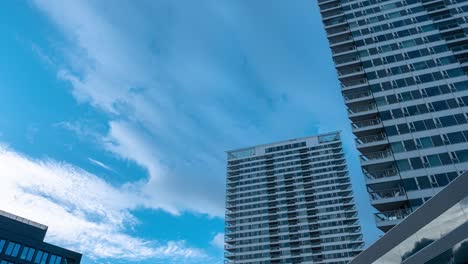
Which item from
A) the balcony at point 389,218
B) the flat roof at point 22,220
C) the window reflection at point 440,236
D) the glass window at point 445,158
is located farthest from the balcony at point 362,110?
the flat roof at point 22,220

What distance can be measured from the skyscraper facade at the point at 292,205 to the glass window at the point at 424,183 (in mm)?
51506

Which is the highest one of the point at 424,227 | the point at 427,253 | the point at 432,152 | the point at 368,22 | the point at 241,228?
the point at 368,22

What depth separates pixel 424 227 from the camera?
2052 centimetres

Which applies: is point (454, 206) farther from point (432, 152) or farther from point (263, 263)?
point (263, 263)

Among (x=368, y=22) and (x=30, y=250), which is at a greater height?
(x=368, y=22)

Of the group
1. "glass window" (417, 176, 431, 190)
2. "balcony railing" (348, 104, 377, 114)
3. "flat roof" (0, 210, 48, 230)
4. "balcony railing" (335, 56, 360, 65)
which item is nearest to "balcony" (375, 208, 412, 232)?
"glass window" (417, 176, 431, 190)

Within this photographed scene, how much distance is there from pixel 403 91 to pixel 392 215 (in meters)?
20.0

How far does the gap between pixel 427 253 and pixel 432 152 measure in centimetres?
2601

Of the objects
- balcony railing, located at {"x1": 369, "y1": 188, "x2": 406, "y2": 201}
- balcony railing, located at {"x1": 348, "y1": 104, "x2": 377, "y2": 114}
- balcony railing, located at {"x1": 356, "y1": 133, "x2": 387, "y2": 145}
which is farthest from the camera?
balcony railing, located at {"x1": 348, "y1": 104, "x2": 377, "y2": 114}

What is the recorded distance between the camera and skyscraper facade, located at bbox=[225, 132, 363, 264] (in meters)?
88.8

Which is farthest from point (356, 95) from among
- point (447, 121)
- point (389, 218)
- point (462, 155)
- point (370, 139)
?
point (389, 218)

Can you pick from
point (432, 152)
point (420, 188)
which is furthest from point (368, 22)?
point (420, 188)

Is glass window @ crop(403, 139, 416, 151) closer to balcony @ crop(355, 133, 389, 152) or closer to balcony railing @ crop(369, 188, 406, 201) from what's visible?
balcony @ crop(355, 133, 389, 152)

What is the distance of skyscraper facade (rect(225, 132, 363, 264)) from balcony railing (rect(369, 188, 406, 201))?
1935 inches
